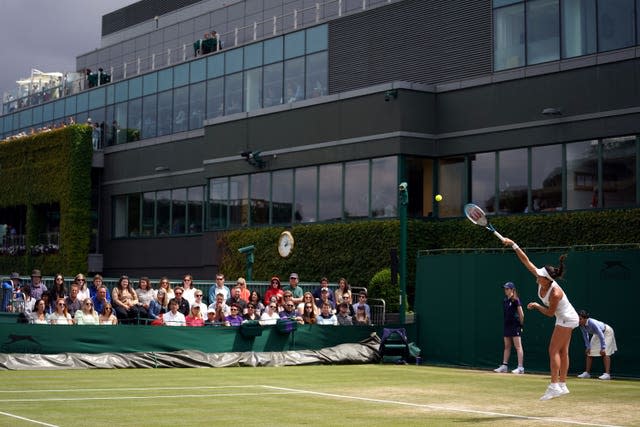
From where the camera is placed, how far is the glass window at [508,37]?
107 feet

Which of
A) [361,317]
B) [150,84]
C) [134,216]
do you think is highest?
[150,84]

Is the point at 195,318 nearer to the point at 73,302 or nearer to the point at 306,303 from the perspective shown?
the point at 73,302

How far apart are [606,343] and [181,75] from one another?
3046 centimetres

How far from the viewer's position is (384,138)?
113 ft

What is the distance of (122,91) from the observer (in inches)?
1987

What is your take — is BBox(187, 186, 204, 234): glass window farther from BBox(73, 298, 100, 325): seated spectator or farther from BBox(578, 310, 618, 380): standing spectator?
BBox(578, 310, 618, 380): standing spectator

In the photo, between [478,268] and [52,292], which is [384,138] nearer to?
[478,268]

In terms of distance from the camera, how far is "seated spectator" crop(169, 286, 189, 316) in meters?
24.5

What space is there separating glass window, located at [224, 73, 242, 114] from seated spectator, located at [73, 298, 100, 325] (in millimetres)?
20978

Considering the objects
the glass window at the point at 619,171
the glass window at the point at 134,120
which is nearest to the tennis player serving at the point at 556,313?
the glass window at the point at 619,171

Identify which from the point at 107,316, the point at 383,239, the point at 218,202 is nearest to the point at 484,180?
the point at 383,239

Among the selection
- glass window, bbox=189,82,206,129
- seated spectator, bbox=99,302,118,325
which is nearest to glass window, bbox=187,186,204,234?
glass window, bbox=189,82,206,129

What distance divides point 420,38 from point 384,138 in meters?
4.28

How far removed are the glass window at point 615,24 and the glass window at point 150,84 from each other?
24887mm
